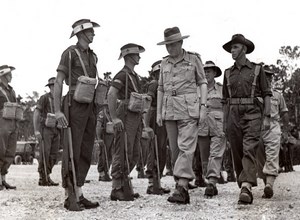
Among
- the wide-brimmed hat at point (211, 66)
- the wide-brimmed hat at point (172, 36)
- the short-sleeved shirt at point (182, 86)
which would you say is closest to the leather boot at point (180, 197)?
the short-sleeved shirt at point (182, 86)

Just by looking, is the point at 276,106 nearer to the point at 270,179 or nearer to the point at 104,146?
the point at 270,179

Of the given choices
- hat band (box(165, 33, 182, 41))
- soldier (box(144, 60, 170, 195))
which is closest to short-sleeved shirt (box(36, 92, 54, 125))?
soldier (box(144, 60, 170, 195))

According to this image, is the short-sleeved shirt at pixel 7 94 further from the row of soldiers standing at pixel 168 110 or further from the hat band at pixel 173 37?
the hat band at pixel 173 37

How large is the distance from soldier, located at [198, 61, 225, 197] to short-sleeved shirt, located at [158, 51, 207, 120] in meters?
1.74

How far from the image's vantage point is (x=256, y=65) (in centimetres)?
742

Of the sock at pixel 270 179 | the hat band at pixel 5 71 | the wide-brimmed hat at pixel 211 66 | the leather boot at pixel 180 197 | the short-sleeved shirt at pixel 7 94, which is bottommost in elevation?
the leather boot at pixel 180 197

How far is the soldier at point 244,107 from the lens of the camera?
282 inches

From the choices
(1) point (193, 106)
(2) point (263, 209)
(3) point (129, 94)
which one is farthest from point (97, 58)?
(2) point (263, 209)

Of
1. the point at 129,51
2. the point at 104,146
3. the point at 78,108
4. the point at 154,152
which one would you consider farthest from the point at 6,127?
the point at 78,108

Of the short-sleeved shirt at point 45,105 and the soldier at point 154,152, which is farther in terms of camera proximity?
the short-sleeved shirt at point 45,105

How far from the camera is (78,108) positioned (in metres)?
6.73

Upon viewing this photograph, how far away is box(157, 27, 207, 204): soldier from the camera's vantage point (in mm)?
6996

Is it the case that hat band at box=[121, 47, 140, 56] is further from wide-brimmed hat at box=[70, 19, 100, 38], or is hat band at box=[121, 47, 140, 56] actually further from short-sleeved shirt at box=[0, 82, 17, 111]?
short-sleeved shirt at box=[0, 82, 17, 111]

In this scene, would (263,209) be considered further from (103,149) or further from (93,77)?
(103,149)
